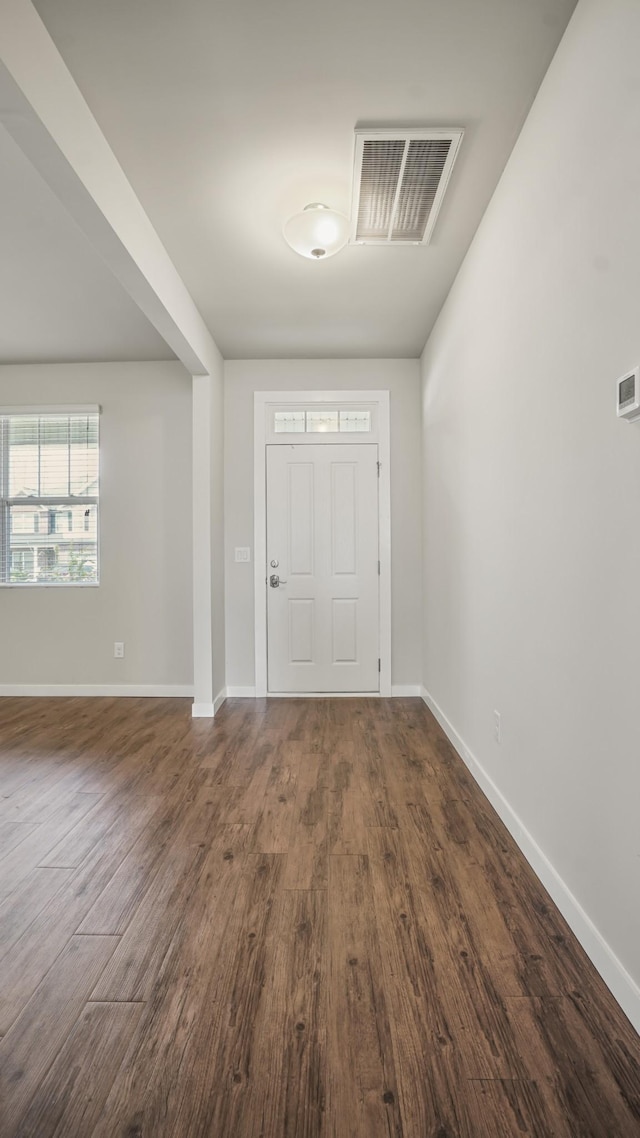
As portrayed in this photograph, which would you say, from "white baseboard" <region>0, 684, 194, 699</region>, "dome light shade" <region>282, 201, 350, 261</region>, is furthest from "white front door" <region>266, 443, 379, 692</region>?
"dome light shade" <region>282, 201, 350, 261</region>

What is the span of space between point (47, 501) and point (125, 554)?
2.56ft

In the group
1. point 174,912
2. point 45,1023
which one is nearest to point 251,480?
point 174,912

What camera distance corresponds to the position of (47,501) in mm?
4922

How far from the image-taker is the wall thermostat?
137cm

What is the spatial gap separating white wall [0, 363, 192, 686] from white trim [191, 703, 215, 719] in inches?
25.0

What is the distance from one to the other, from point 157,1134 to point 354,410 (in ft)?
14.3

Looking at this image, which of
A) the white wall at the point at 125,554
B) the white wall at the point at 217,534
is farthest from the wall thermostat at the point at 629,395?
the white wall at the point at 125,554

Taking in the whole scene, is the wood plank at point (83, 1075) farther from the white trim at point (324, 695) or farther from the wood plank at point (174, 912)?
the white trim at point (324, 695)

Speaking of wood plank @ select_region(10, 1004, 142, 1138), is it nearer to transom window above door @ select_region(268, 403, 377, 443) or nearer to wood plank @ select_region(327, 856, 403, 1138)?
wood plank @ select_region(327, 856, 403, 1138)

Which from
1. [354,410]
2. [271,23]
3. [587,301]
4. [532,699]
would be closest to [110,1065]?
[532,699]

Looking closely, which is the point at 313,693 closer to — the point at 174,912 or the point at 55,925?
the point at 174,912

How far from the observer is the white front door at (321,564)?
4.75m

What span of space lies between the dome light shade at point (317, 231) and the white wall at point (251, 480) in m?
1.87

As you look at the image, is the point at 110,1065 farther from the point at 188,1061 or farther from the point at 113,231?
the point at 113,231
